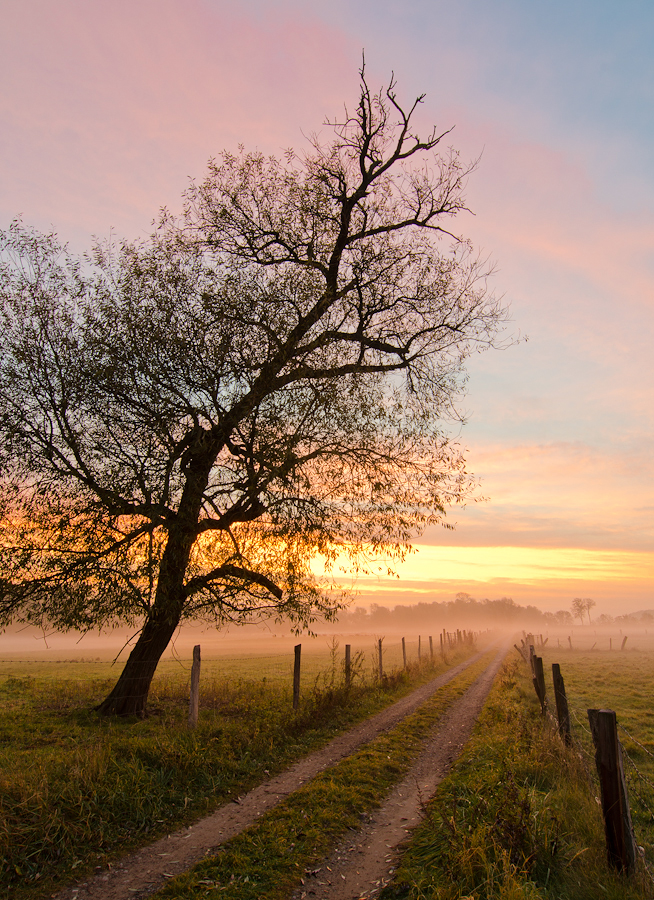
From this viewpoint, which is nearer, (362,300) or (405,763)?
(405,763)

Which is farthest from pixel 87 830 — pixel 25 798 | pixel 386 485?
pixel 386 485

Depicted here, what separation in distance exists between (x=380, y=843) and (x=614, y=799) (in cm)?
323

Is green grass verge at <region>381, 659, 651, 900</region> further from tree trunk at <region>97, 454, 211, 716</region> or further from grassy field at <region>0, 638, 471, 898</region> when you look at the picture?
tree trunk at <region>97, 454, 211, 716</region>

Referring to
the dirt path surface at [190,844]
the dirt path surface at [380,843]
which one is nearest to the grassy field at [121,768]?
the dirt path surface at [190,844]

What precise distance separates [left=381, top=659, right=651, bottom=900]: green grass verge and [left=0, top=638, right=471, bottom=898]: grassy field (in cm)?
373

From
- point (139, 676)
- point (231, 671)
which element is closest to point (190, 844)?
point (139, 676)

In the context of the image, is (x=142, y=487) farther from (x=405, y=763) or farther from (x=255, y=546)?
(x=405, y=763)

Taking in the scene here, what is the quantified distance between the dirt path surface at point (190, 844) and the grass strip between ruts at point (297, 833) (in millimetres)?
222

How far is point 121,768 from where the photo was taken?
7957 millimetres

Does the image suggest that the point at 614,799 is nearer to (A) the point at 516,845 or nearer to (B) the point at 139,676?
(A) the point at 516,845

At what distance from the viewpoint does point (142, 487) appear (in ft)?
36.3

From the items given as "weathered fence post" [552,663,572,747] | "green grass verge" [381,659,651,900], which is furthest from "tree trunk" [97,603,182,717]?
"weathered fence post" [552,663,572,747]

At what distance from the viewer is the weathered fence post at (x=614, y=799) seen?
498cm

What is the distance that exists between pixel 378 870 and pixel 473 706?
1308 cm
